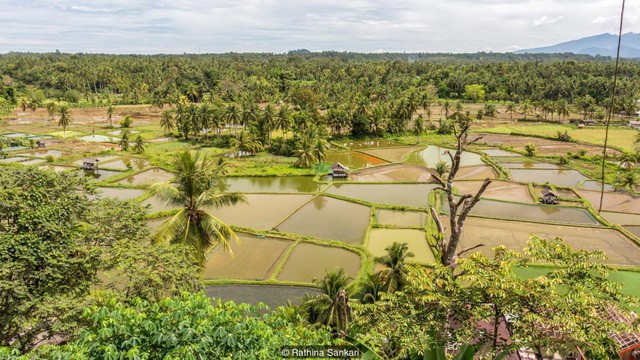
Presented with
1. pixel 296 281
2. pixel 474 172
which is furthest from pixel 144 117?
pixel 296 281

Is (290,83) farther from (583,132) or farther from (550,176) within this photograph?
(550,176)

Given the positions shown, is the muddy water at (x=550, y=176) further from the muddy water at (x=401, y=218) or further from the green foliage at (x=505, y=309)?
the green foliage at (x=505, y=309)

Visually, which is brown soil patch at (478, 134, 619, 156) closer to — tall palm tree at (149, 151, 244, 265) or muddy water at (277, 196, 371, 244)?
muddy water at (277, 196, 371, 244)

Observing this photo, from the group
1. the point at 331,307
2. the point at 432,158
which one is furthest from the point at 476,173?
the point at 331,307

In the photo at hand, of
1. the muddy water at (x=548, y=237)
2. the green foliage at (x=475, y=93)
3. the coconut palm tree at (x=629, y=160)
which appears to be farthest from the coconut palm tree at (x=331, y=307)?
the green foliage at (x=475, y=93)

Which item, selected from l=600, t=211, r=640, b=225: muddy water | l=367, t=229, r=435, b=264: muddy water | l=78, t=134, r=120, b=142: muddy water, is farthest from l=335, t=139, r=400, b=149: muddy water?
l=78, t=134, r=120, b=142: muddy water

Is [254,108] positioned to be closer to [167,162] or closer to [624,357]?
→ [167,162]
